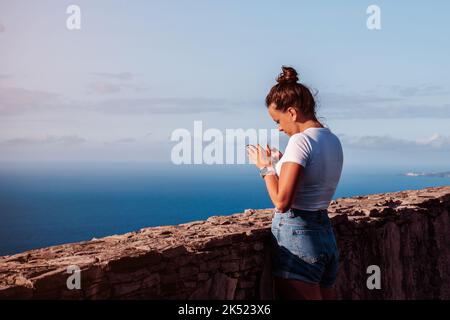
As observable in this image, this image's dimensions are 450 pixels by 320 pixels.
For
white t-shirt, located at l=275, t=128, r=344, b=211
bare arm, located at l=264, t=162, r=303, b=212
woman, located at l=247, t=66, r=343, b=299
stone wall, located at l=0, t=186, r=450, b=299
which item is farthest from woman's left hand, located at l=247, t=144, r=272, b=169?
stone wall, located at l=0, t=186, r=450, b=299

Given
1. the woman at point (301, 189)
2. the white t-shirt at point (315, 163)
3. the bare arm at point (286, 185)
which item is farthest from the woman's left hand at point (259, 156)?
the bare arm at point (286, 185)

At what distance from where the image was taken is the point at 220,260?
4605 millimetres

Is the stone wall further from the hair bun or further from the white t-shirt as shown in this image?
the hair bun

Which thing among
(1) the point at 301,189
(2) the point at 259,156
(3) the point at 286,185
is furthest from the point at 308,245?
(2) the point at 259,156

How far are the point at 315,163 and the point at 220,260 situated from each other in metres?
1.42

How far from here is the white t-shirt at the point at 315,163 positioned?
11.8 ft

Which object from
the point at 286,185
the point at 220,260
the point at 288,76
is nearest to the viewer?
the point at 286,185

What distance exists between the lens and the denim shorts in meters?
3.83

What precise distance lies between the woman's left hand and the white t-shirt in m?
0.18

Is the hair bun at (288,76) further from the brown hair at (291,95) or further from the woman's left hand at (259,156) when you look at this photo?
the woman's left hand at (259,156)

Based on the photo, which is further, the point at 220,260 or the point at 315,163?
the point at 220,260

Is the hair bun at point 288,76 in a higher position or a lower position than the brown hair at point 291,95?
higher

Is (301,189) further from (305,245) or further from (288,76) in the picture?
(288,76)
